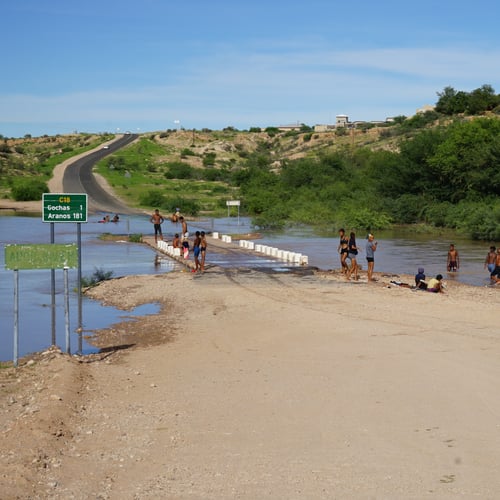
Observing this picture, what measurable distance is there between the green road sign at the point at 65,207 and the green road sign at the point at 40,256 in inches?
25.2

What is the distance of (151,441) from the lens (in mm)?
10023

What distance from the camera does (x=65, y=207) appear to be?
15.1 meters

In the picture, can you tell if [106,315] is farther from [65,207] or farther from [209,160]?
[209,160]

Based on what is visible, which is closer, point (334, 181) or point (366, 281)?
point (366, 281)

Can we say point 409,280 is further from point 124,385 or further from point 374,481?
point 374,481

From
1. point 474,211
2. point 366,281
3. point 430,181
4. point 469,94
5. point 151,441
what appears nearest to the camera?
point 151,441

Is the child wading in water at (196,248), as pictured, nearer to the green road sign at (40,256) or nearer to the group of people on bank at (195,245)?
the group of people on bank at (195,245)

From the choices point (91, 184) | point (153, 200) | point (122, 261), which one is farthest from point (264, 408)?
point (91, 184)

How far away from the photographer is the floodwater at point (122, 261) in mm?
19516

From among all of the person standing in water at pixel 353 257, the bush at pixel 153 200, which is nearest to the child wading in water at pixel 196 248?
the person standing in water at pixel 353 257

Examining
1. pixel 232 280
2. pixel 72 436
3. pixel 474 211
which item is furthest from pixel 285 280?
pixel 474 211

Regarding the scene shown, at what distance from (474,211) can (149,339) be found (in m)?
37.4

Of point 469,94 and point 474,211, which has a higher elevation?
point 469,94

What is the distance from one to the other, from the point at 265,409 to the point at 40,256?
5146 millimetres
